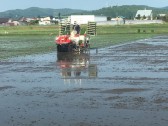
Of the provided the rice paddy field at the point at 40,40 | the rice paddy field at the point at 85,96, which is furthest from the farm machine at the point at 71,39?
the rice paddy field at the point at 85,96

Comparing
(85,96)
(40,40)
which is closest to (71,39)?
(85,96)

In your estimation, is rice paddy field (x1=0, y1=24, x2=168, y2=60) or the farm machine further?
rice paddy field (x1=0, y1=24, x2=168, y2=60)

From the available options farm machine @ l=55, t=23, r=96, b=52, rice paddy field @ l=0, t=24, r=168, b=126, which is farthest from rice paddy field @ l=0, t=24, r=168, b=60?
rice paddy field @ l=0, t=24, r=168, b=126

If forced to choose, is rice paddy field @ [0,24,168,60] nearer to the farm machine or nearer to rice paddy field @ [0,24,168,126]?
the farm machine

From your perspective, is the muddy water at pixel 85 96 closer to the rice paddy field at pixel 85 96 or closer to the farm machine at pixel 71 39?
the rice paddy field at pixel 85 96

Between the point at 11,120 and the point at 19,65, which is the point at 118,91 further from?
the point at 19,65

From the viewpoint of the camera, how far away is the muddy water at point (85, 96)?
8.91 m

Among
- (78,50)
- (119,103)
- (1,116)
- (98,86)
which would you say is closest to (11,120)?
(1,116)

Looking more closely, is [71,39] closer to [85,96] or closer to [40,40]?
[85,96]

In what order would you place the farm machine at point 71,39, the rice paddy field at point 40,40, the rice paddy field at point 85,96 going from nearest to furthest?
the rice paddy field at point 85,96
the farm machine at point 71,39
the rice paddy field at point 40,40

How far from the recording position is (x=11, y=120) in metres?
8.89

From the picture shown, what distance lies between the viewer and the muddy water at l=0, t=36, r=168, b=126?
8.91m

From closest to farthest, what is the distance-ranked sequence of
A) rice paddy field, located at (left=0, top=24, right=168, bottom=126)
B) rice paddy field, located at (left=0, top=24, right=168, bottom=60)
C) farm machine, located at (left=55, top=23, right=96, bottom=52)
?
rice paddy field, located at (left=0, top=24, right=168, bottom=126)
farm machine, located at (left=55, top=23, right=96, bottom=52)
rice paddy field, located at (left=0, top=24, right=168, bottom=60)

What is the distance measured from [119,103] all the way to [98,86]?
2946 mm
